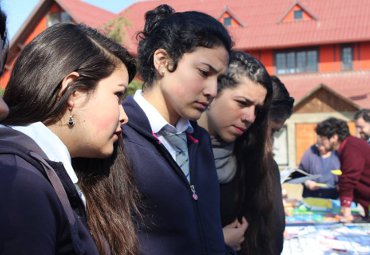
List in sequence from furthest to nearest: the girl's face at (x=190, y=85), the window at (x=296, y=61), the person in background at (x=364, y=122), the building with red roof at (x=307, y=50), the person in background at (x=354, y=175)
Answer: the window at (x=296, y=61) → the building with red roof at (x=307, y=50) → the person in background at (x=364, y=122) → the person in background at (x=354, y=175) → the girl's face at (x=190, y=85)

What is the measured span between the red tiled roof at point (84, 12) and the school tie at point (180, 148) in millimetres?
17986

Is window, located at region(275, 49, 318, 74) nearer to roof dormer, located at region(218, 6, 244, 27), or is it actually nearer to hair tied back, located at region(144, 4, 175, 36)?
roof dormer, located at region(218, 6, 244, 27)

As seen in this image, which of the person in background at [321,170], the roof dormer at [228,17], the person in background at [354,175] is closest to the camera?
the person in background at [354,175]

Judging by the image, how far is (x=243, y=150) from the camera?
7.16 feet

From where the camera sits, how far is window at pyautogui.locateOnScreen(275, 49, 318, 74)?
1897 cm

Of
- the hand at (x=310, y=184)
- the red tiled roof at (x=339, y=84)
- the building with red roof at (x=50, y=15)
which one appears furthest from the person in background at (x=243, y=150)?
the building with red roof at (x=50, y=15)

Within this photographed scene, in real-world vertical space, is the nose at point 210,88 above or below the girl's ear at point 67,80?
below

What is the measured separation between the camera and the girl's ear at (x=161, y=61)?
1.62 m

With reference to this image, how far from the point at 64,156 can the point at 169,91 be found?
59cm

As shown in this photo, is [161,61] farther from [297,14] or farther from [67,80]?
[297,14]

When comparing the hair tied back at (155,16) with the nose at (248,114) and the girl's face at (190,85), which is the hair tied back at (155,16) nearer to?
the girl's face at (190,85)

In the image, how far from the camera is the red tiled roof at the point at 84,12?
1952 cm

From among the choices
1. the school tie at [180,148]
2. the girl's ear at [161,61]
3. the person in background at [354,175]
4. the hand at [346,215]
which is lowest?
the hand at [346,215]

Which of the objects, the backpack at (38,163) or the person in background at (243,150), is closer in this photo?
the backpack at (38,163)
